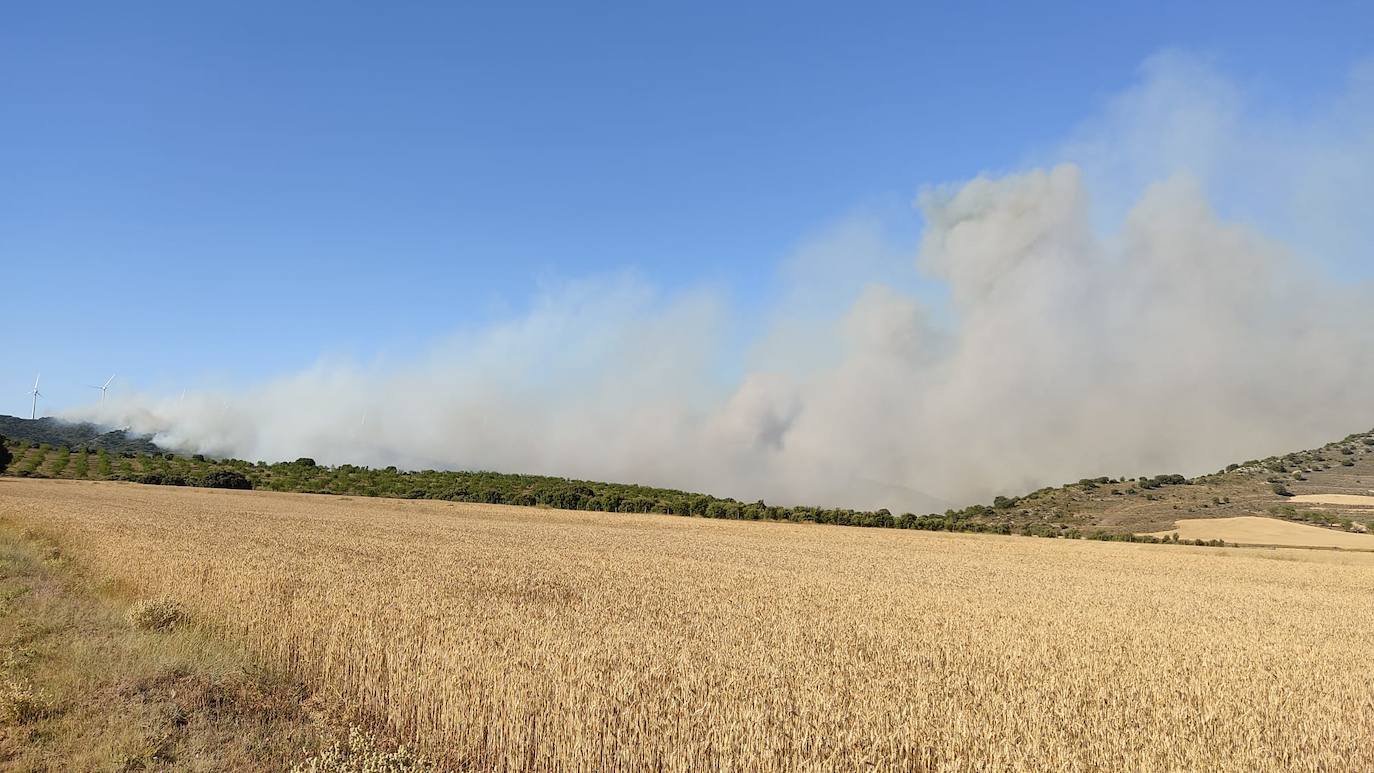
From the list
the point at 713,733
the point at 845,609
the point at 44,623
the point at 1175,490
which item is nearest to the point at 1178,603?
the point at 845,609

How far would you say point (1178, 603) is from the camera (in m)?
20.7

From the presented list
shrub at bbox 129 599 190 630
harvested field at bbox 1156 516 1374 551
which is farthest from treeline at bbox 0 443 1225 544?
shrub at bbox 129 599 190 630

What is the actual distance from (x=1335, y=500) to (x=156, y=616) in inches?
4494

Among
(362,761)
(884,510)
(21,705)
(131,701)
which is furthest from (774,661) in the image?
(884,510)

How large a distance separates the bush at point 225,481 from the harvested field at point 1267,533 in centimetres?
12281

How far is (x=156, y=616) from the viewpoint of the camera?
1146cm

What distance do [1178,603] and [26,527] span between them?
4311 centimetres

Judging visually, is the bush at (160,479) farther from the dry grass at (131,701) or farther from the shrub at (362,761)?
the shrub at (362,761)

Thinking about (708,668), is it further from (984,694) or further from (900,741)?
(984,694)

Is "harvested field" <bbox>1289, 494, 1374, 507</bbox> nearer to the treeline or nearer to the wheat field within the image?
the treeline

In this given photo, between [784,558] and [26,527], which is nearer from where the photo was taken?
[26,527]

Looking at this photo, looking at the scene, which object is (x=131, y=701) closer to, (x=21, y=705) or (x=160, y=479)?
(x=21, y=705)

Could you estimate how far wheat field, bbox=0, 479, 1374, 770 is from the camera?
664 cm

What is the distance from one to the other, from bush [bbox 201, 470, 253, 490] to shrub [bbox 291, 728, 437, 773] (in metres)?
115
